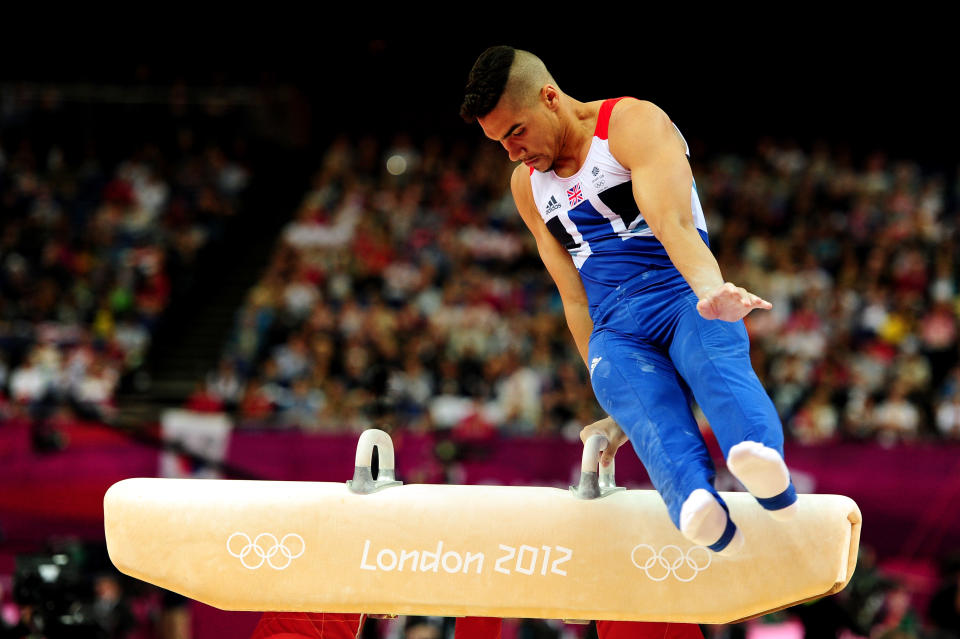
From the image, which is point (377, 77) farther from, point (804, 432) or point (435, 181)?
point (804, 432)

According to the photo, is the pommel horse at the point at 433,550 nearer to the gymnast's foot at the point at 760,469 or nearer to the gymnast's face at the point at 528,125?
the gymnast's foot at the point at 760,469

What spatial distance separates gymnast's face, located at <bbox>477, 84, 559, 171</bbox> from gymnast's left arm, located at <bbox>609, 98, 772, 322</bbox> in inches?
7.4

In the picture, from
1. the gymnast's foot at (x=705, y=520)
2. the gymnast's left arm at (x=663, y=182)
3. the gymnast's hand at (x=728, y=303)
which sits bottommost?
the gymnast's foot at (x=705, y=520)

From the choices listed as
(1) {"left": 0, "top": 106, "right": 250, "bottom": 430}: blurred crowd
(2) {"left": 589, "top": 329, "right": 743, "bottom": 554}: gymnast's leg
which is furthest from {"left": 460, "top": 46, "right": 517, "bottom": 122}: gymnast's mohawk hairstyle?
(1) {"left": 0, "top": 106, "right": 250, "bottom": 430}: blurred crowd

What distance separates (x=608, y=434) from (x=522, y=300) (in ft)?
27.5

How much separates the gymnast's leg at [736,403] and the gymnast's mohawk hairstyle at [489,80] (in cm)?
82

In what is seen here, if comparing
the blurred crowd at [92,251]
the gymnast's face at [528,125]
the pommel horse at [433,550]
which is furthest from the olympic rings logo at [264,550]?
the blurred crowd at [92,251]

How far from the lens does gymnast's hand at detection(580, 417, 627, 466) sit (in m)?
3.38

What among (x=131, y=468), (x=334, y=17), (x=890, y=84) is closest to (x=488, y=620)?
(x=131, y=468)

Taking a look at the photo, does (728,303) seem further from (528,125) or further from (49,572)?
(49,572)

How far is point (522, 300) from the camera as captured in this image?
464 inches

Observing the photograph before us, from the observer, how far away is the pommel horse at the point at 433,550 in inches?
121

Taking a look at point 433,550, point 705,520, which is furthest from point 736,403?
point 433,550

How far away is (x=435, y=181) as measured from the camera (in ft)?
46.0
